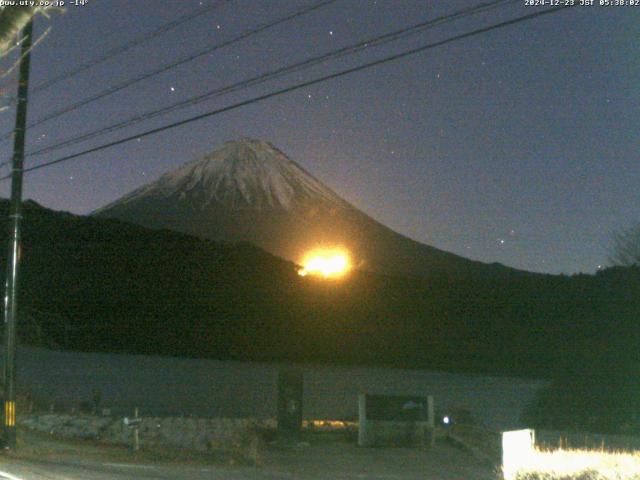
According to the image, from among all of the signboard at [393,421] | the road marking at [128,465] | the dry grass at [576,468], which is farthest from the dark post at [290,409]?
the dry grass at [576,468]

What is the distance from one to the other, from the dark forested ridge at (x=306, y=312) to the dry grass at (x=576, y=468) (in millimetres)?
13472

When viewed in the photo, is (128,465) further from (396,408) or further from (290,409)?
(396,408)

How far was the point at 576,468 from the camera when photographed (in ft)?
34.9

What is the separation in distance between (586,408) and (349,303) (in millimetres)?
18614

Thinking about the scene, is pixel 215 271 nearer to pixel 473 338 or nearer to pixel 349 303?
pixel 349 303

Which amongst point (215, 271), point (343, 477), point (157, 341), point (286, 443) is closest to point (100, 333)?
point (157, 341)

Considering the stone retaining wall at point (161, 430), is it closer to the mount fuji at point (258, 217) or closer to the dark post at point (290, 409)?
the dark post at point (290, 409)

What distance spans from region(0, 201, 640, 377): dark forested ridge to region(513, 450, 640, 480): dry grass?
1347 cm

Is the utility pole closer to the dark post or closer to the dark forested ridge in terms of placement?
the dark post

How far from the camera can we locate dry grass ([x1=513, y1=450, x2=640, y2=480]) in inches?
394

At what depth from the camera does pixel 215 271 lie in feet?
153

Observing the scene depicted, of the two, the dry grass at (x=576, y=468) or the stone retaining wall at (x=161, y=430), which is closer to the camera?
the dry grass at (x=576, y=468)

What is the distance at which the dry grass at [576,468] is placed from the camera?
10.0 m

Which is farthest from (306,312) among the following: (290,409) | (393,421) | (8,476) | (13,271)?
(8,476)
